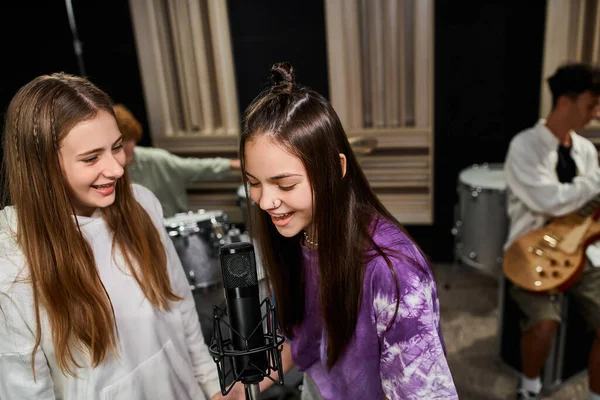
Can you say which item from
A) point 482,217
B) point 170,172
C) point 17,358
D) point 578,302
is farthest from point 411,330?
point 482,217

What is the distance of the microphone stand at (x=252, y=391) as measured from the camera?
89 centimetres

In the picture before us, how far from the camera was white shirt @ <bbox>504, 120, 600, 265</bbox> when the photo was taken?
91.0 inches

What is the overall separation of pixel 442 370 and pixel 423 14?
2.59 meters

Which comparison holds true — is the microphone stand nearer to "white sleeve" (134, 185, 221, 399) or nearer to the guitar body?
"white sleeve" (134, 185, 221, 399)

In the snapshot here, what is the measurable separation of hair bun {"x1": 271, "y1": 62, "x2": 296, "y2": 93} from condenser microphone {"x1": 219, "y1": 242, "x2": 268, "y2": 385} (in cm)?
36

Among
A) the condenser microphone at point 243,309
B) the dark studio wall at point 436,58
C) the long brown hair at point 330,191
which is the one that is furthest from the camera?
the dark studio wall at point 436,58

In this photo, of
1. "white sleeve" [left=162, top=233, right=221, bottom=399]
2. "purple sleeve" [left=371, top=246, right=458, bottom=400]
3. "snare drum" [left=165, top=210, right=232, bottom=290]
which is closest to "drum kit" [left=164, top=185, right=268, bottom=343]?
"snare drum" [left=165, top=210, right=232, bottom=290]

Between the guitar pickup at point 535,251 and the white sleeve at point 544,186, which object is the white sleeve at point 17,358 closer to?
the guitar pickup at point 535,251

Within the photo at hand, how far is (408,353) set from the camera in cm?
103

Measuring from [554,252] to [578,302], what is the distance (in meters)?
0.34

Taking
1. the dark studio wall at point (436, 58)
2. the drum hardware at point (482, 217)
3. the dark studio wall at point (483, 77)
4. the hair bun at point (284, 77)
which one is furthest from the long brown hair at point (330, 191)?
the dark studio wall at point (483, 77)

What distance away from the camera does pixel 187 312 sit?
4.86ft

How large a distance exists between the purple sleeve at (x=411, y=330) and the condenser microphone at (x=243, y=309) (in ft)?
0.96

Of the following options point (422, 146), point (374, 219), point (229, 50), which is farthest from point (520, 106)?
point (374, 219)
